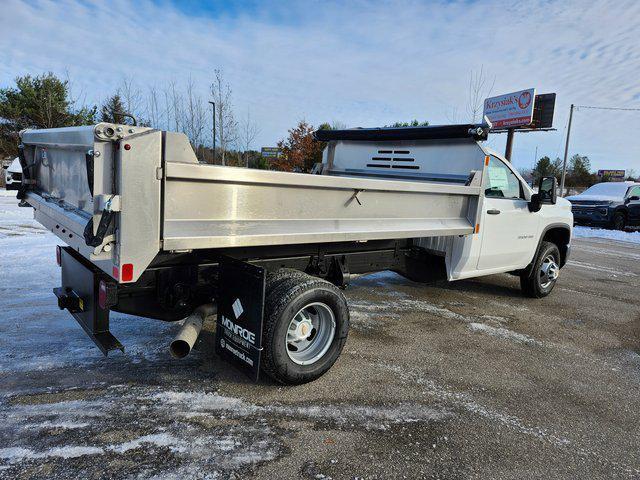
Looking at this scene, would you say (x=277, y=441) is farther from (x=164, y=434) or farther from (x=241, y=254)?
(x=241, y=254)

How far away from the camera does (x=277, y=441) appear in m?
2.81

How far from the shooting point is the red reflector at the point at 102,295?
3092 mm

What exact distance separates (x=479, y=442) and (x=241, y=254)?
7.05 feet

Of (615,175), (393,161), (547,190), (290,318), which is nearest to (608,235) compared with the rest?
(547,190)

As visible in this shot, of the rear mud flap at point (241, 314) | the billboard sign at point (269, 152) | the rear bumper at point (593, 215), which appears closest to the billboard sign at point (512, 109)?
the rear bumper at point (593, 215)

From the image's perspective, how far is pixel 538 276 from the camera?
6500 millimetres

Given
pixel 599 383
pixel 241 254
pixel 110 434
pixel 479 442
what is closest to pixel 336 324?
pixel 241 254

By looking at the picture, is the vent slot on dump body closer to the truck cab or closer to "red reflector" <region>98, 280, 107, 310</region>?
the truck cab

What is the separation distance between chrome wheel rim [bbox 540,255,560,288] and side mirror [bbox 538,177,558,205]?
104cm

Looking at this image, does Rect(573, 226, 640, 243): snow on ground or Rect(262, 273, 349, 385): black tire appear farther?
Rect(573, 226, 640, 243): snow on ground

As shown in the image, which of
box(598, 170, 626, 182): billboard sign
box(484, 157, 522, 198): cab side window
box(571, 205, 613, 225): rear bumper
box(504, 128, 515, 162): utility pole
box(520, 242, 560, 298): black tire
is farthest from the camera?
box(598, 170, 626, 182): billboard sign

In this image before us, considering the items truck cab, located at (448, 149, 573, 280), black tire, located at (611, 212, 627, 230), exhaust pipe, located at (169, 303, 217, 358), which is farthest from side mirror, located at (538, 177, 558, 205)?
black tire, located at (611, 212, 627, 230)

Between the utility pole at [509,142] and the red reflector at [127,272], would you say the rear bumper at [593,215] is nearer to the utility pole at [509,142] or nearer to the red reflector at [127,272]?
the utility pole at [509,142]

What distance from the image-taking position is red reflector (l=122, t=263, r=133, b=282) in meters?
2.56
